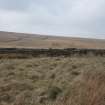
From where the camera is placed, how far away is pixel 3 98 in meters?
8.82

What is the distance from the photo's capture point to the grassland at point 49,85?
7.46 m

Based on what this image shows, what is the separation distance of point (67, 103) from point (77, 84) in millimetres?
1979

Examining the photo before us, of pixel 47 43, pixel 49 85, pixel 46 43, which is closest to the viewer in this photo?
pixel 49 85

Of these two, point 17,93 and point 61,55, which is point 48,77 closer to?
point 17,93

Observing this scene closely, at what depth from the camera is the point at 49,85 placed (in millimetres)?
9828

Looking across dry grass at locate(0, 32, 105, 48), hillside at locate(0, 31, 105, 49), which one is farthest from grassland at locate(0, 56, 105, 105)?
dry grass at locate(0, 32, 105, 48)

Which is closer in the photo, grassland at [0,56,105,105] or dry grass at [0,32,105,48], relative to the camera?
grassland at [0,56,105,105]

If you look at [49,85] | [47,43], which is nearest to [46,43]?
[47,43]

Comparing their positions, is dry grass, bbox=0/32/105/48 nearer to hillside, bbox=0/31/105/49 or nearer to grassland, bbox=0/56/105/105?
hillside, bbox=0/31/105/49

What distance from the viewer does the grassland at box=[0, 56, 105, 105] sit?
24.5ft

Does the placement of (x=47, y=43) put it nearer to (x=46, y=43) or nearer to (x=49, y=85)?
(x=46, y=43)

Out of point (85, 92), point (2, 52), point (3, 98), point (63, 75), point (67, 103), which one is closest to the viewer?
point (67, 103)

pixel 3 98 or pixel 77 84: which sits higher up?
pixel 77 84

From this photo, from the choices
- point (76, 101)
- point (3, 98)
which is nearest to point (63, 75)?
point (3, 98)
